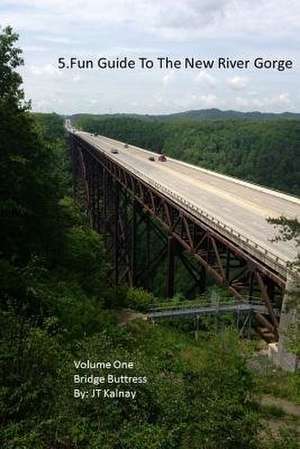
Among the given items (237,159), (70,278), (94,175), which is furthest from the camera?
(237,159)

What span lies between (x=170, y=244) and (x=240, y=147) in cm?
12363

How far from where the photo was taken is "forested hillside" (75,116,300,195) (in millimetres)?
137000

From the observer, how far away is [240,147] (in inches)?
6088

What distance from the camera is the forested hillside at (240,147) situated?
449 ft

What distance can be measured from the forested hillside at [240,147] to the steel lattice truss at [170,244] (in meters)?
54.0

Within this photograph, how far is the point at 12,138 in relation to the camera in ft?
63.9

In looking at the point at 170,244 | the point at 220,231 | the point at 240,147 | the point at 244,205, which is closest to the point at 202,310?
the point at 220,231

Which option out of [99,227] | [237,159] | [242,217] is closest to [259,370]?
[242,217]

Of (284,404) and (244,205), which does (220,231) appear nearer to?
(244,205)

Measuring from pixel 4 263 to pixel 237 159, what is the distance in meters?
136

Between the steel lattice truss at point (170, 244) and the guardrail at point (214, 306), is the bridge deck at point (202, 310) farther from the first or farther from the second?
the steel lattice truss at point (170, 244)

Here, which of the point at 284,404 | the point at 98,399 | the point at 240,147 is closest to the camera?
the point at 98,399

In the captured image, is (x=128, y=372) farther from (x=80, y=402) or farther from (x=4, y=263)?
(x=4, y=263)

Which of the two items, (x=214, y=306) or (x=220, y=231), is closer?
(x=220, y=231)
